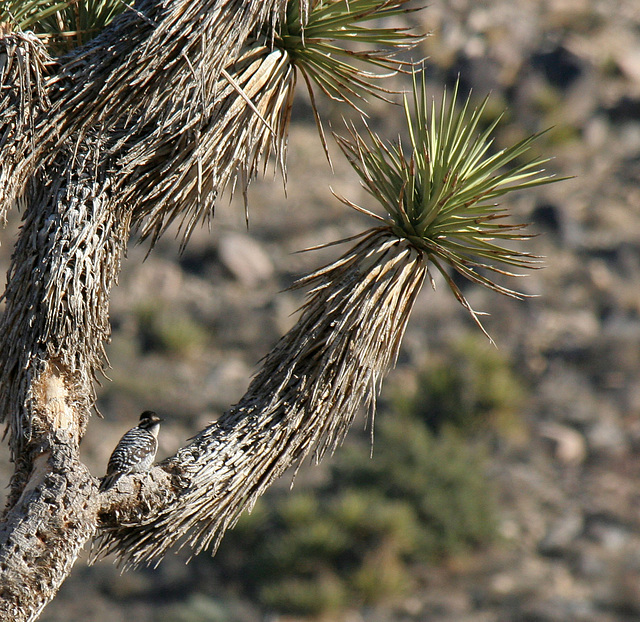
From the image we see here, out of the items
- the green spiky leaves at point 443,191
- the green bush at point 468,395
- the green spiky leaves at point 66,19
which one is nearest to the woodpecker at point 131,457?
the green spiky leaves at point 443,191

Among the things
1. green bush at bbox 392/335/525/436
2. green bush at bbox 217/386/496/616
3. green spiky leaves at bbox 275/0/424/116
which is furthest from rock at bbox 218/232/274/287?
green spiky leaves at bbox 275/0/424/116

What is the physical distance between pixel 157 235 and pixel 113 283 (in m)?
0.36

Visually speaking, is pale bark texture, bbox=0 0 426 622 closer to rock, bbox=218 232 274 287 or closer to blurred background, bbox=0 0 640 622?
blurred background, bbox=0 0 640 622

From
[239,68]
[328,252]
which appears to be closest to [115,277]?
[239,68]

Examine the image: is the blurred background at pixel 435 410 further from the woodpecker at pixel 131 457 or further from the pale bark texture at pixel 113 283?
the woodpecker at pixel 131 457

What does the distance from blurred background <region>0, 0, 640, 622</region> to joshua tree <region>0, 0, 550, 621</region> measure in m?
7.04

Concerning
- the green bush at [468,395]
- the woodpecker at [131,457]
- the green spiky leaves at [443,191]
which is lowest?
the woodpecker at [131,457]

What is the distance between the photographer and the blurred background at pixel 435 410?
13219mm

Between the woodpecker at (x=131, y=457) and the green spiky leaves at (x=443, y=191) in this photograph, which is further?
the green spiky leaves at (x=443, y=191)

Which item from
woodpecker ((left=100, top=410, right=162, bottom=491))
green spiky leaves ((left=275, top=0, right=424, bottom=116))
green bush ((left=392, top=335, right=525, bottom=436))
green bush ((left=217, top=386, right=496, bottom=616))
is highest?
green bush ((left=392, top=335, right=525, bottom=436))

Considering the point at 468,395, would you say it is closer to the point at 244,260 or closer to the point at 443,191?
the point at 244,260

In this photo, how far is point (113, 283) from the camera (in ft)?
10.9

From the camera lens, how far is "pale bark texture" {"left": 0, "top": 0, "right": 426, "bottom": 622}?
2.98m

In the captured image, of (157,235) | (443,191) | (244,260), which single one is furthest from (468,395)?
(157,235)
